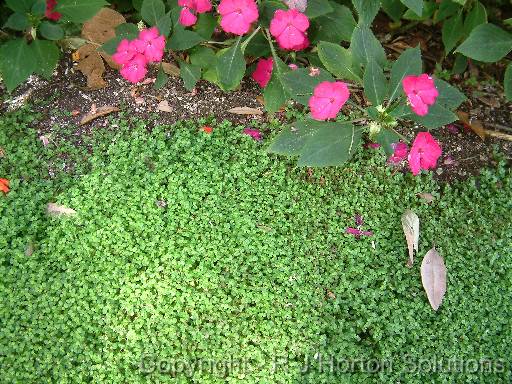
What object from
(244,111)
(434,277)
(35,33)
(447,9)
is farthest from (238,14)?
(434,277)

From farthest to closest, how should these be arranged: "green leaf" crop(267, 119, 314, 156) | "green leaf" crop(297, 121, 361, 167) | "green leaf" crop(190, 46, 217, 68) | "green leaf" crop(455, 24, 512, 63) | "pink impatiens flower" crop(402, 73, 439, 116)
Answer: "green leaf" crop(190, 46, 217, 68) < "green leaf" crop(455, 24, 512, 63) < "green leaf" crop(267, 119, 314, 156) < "green leaf" crop(297, 121, 361, 167) < "pink impatiens flower" crop(402, 73, 439, 116)

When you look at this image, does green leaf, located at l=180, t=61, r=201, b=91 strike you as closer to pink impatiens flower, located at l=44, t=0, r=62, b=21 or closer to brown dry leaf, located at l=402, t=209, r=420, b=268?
pink impatiens flower, located at l=44, t=0, r=62, b=21

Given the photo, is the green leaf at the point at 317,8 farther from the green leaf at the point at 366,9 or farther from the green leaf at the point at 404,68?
the green leaf at the point at 404,68

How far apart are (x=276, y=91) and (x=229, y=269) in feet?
3.04

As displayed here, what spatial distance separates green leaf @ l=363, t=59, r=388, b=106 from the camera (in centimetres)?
233

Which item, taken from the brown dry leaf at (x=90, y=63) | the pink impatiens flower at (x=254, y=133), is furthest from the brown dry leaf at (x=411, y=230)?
the brown dry leaf at (x=90, y=63)

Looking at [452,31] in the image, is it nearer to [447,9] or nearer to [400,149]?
[447,9]

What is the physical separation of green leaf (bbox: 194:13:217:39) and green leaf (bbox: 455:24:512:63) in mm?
1246

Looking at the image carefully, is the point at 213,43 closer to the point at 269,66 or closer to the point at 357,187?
the point at 269,66

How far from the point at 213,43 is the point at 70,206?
1205 mm

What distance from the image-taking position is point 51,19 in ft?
9.11

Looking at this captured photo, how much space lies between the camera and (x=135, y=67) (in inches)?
106

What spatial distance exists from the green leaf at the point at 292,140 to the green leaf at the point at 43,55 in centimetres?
119

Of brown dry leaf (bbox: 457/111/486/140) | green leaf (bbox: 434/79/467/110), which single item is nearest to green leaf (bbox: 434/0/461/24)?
brown dry leaf (bbox: 457/111/486/140)
